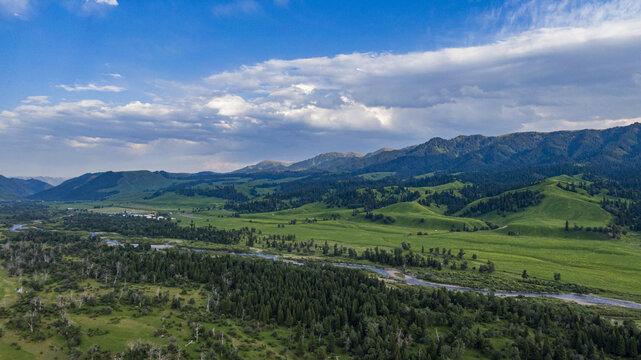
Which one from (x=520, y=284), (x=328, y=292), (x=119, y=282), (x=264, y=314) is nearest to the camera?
(x=264, y=314)

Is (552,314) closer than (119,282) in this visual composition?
Yes

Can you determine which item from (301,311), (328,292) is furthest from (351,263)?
(301,311)

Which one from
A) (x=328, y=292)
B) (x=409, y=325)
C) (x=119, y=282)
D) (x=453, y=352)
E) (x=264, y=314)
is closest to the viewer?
(x=453, y=352)

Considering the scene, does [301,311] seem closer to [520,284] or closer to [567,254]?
[520,284]

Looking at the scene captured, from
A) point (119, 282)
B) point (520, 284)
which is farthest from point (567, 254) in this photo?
point (119, 282)

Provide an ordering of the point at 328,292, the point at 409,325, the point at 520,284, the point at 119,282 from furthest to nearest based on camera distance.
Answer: the point at 520,284, the point at 119,282, the point at 328,292, the point at 409,325

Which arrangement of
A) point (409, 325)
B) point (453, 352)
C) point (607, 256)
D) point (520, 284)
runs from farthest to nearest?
point (607, 256), point (520, 284), point (409, 325), point (453, 352)

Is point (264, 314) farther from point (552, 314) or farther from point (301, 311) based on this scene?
point (552, 314)

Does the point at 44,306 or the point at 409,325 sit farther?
the point at 44,306

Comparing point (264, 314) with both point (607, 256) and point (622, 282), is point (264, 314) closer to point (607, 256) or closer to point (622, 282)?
point (622, 282)
